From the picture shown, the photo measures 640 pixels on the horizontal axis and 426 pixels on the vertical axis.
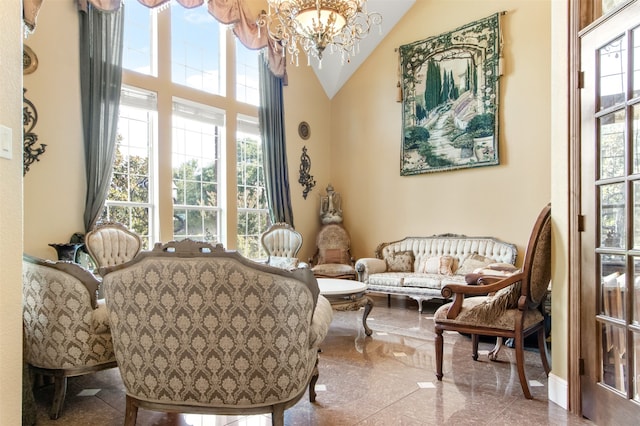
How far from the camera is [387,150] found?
6.53m

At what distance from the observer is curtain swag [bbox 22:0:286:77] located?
14.5 ft

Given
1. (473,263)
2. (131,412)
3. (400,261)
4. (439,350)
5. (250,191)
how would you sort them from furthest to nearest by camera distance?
(250,191) < (400,261) < (473,263) < (439,350) < (131,412)

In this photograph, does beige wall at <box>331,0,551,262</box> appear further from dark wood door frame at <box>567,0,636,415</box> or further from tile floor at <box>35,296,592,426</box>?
dark wood door frame at <box>567,0,636,415</box>

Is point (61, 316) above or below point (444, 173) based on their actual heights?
below

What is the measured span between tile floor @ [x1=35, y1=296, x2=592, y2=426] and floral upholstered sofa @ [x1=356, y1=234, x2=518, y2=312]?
4.53 feet

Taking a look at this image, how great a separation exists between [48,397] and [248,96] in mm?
4828

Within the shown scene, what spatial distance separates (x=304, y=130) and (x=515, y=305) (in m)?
4.96

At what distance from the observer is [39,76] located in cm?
403

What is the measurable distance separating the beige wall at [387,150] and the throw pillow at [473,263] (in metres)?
0.44

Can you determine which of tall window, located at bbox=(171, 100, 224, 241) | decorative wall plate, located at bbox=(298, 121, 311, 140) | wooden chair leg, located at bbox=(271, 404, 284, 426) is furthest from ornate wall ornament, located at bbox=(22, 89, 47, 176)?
decorative wall plate, located at bbox=(298, 121, 311, 140)

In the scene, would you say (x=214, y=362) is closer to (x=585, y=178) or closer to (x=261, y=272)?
(x=261, y=272)

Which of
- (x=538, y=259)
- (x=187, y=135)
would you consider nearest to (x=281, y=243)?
(x=187, y=135)

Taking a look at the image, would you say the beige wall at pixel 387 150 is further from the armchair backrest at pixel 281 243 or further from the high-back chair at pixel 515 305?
the armchair backrest at pixel 281 243

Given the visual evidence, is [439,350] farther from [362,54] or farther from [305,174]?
[362,54]
